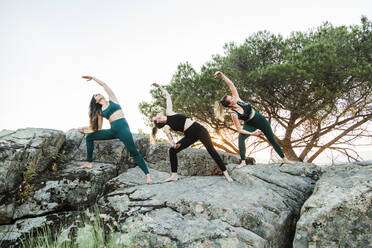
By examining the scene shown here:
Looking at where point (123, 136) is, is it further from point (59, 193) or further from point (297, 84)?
point (297, 84)

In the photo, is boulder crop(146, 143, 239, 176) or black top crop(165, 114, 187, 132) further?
boulder crop(146, 143, 239, 176)

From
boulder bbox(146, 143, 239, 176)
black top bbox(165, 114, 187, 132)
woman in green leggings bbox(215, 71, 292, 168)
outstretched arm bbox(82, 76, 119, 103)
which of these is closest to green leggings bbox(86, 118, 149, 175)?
outstretched arm bbox(82, 76, 119, 103)

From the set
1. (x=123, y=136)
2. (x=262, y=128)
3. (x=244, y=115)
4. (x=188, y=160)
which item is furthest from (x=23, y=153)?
(x=262, y=128)

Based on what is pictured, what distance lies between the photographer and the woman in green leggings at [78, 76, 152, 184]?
454cm

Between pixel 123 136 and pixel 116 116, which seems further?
pixel 116 116

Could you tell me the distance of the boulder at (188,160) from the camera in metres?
5.61

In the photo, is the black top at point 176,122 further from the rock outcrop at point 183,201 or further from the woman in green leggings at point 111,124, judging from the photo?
the rock outcrop at point 183,201

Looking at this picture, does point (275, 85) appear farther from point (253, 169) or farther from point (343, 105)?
point (253, 169)

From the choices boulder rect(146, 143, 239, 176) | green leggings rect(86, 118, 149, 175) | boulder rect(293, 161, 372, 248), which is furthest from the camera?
boulder rect(146, 143, 239, 176)

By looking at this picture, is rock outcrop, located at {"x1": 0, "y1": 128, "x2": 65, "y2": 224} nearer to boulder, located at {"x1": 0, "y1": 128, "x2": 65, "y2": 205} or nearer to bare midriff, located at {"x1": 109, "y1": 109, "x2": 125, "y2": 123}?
boulder, located at {"x1": 0, "y1": 128, "x2": 65, "y2": 205}

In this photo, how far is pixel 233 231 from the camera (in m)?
2.83

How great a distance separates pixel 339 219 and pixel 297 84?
5859 millimetres

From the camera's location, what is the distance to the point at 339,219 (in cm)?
264

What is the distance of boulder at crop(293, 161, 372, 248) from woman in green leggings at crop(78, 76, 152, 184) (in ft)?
9.73
